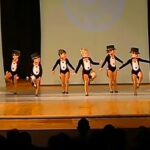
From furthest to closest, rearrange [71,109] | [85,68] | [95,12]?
[95,12], [85,68], [71,109]

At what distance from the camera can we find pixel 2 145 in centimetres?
330

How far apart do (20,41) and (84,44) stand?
6.37 ft

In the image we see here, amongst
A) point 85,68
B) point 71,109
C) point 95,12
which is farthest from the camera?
point 95,12

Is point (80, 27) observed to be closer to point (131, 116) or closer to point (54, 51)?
point (54, 51)

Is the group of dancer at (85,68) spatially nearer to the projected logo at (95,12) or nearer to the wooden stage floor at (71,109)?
the wooden stage floor at (71,109)

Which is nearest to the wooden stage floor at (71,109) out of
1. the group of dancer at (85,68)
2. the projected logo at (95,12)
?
the group of dancer at (85,68)

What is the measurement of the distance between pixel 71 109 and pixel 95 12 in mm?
4793

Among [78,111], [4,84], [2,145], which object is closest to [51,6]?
[4,84]

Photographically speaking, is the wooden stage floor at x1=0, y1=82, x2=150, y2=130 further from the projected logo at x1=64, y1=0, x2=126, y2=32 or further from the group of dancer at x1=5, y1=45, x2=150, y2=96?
the projected logo at x1=64, y1=0, x2=126, y2=32

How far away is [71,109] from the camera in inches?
319

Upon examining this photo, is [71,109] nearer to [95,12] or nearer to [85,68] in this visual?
[85,68]

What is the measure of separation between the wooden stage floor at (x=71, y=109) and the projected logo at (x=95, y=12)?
209 cm

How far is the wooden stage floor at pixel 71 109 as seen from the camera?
7.25 m

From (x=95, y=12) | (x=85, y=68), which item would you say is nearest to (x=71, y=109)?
(x=85, y=68)
